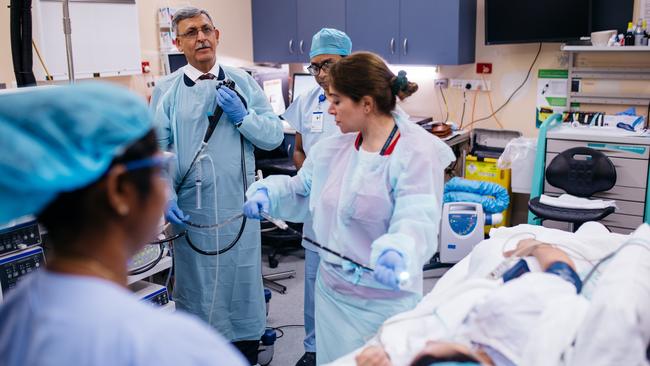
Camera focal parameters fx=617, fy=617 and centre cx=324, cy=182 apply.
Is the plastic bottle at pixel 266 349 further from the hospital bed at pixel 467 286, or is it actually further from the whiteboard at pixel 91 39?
the whiteboard at pixel 91 39

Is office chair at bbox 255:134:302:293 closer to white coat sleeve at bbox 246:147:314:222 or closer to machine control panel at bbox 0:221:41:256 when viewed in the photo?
white coat sleeve at bbox 246:147:314:222

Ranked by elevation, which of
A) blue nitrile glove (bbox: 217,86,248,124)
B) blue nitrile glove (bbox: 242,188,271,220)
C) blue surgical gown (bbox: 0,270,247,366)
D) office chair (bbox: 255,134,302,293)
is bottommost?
office chair (bbox: 255,134,302,293)

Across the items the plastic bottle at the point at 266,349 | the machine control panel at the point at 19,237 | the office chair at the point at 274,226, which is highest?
the machine control panel at the point at 19,237

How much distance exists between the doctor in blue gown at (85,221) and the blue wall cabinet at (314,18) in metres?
3.90

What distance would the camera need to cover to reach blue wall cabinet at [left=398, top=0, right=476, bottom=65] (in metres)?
4.05

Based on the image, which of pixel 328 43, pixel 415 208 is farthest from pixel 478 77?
pixel 415 208

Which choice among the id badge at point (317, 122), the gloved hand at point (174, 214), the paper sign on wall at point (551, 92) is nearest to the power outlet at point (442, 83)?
the paper sign on wall at point (551, 92)

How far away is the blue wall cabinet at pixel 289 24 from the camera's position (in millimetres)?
4609

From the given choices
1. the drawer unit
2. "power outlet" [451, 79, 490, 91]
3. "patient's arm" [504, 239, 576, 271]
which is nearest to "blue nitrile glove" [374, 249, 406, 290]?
"patient's arm" [504, 239, 576, 271]

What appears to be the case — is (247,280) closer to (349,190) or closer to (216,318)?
(216,318)

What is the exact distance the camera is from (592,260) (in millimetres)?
1851

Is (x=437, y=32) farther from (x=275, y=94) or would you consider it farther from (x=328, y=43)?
(x=328, y=43)

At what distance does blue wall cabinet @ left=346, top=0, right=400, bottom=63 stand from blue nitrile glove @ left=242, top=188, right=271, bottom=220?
256 centimetres

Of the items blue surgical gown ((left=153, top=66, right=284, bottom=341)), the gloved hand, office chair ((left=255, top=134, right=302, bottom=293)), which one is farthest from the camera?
office chair ((left=255, top=134, right=302, bottom=293))
